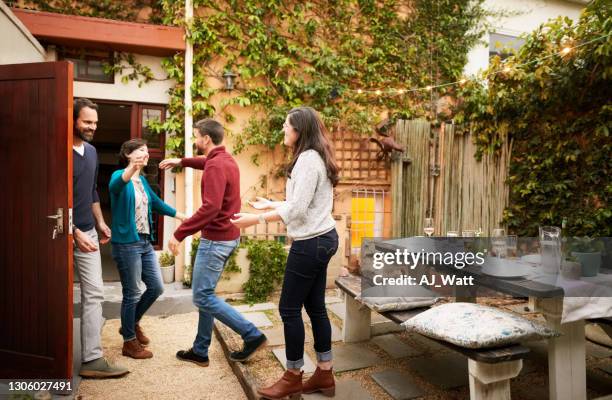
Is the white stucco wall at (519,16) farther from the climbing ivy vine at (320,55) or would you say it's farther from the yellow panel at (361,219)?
the yellow panel at (361,219)

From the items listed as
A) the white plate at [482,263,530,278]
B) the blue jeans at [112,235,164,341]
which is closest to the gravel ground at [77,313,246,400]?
the blue jeans at [112,235,164,341]

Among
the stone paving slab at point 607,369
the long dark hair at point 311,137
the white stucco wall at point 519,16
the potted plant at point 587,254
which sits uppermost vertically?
the white stucco wall at point 519,16

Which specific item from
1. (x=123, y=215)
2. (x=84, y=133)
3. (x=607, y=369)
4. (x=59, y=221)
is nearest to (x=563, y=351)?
(x=607, y=369)

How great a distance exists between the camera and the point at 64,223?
2.55 metres

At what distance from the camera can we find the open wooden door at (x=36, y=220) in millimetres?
2559

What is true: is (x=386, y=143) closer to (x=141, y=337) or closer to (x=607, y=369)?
(x=607, y=369)

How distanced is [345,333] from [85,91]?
4265mm

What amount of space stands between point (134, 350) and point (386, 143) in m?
4.14

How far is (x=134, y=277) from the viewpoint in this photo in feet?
10.2

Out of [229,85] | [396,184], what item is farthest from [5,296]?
[396,184]

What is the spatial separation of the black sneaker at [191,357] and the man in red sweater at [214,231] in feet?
0.93

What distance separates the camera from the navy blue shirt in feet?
9.05

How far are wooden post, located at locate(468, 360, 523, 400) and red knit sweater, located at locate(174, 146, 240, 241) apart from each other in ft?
5.79

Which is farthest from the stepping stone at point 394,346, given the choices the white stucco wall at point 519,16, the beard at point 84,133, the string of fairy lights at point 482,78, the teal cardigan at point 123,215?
the white stucco wall at point 519,16
